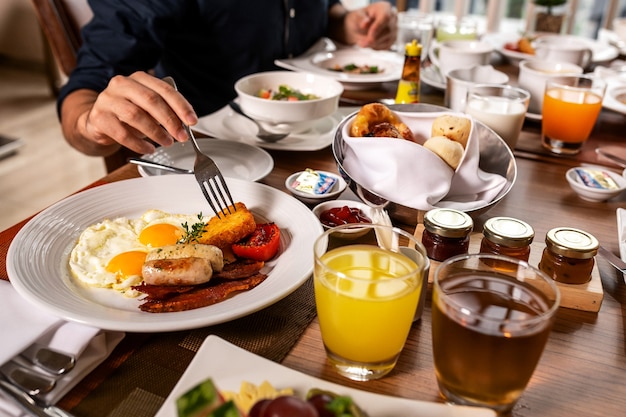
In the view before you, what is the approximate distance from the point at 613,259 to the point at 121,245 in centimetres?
101

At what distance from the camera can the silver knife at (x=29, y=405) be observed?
2.55 feet

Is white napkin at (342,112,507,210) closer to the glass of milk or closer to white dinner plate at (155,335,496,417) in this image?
the glass of milk

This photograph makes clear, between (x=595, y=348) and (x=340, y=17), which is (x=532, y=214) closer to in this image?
(x=595, y=348)

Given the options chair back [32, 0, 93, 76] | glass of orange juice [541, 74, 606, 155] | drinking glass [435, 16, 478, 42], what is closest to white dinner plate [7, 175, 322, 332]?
glass of orange juice [541, 74, 606, 155]

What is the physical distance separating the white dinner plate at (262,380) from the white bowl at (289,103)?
3.15ft

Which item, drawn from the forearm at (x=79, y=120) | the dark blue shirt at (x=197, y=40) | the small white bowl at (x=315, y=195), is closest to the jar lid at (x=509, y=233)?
the small white bowl at (x=315, y=195)

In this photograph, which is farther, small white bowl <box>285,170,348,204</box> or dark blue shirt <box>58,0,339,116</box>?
dark blue shirt <box>58,0,339,116</box>

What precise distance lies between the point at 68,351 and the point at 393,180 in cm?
71

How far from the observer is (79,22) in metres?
2.53

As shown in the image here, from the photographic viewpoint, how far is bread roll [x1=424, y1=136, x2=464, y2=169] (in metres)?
1.29

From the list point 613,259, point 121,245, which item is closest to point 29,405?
point 121,245

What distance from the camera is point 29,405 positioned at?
785 mm

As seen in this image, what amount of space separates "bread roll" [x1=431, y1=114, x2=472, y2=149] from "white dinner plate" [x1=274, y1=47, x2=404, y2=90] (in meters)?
0.92

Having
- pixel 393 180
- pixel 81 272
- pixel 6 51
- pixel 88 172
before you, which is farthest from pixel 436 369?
pixel 6 51
